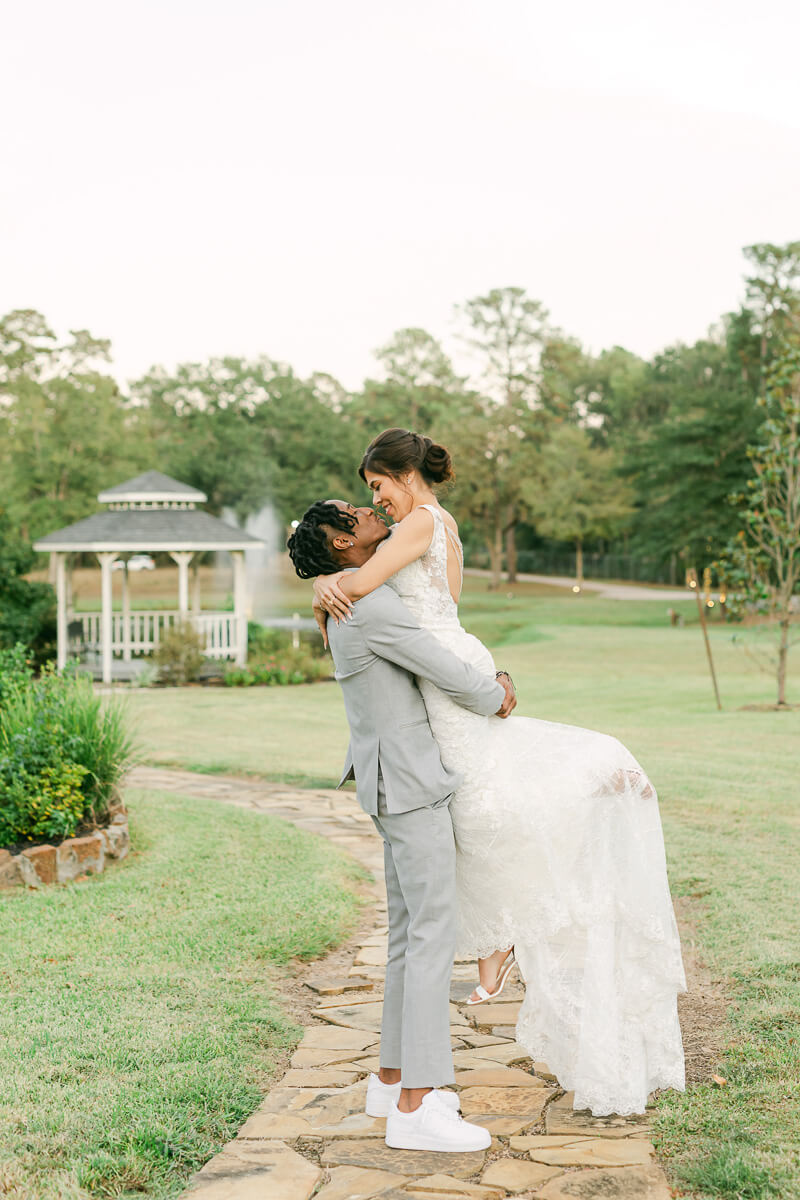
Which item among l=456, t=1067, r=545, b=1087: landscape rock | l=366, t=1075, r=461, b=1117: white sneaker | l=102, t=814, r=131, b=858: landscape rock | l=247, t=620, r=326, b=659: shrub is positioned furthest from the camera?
l=247, t=620, r=326, b=659: shrub

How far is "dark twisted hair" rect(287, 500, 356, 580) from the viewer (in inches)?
122

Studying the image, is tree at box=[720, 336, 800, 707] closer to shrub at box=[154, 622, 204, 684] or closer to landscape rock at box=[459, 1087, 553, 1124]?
shrub at box=[154, 622, 204, 684]

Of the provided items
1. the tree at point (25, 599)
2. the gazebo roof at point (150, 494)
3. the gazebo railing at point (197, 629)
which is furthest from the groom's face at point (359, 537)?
the tree at point (25, 599)

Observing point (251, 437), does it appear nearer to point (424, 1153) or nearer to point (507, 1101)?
point (507, 1101)

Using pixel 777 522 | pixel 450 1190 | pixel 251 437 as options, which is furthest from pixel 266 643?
pixel 251 437

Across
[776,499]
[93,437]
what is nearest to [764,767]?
[776,499]

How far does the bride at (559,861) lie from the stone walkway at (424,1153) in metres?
0.18

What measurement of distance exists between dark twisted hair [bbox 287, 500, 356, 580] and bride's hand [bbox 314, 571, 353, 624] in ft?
0.13

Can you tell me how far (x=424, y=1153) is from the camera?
10.0ft

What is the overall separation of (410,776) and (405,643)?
0.37 metres

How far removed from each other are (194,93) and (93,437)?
19.1 meters

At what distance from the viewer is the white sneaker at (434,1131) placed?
3018mm

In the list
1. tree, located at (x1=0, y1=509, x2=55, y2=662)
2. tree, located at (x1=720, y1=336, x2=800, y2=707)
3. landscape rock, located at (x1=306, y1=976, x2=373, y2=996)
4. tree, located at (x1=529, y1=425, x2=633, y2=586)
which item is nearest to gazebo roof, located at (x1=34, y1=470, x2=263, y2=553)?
tree, located at (x1=0, y1=509, x2=55, y2=662)

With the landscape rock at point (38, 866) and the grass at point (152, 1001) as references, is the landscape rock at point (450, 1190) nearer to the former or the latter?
the grass at point (152, 1001)
